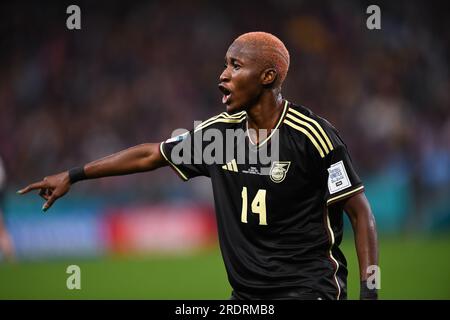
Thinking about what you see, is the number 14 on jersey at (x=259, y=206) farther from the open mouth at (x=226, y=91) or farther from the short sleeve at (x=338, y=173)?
the open mouth at (x=226, y=91)

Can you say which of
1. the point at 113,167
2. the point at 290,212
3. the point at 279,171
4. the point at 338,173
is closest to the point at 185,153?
the point at 113,167

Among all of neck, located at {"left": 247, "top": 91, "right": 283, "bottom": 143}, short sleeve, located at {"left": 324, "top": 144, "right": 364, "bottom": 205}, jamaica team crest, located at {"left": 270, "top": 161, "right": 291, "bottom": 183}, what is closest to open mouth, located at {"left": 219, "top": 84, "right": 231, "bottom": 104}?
neck, located at {"left": 247, "top": 91, "right": 283, "bottom": 143}

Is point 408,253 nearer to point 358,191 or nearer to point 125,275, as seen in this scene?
point 125,275

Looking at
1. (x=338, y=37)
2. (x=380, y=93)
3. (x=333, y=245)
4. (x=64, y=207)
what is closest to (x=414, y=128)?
(x=380, y=93)

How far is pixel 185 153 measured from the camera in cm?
548

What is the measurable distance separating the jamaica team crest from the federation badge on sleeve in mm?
276

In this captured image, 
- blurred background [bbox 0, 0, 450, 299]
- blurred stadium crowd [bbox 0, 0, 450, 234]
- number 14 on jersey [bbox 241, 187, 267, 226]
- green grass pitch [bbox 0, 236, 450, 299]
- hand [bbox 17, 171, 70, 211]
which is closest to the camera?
number 14 on jersey [bbox 241, 187, 267, 226]

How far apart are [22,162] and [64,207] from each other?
2.28 m

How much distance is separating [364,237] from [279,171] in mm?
663

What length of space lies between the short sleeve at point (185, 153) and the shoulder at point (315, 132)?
66cm

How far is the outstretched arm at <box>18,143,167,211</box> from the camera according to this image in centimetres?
538

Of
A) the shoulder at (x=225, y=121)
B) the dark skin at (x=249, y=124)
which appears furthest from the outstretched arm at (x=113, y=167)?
the shoulder at (x=225, y=121)

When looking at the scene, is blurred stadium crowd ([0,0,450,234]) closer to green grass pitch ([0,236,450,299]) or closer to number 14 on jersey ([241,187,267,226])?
green grass pitch ([0,236,450,299])

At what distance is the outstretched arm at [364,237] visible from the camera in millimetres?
4766
